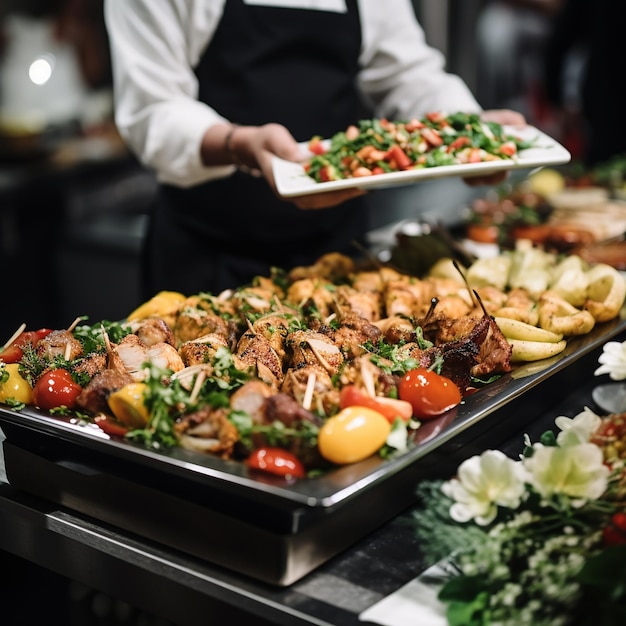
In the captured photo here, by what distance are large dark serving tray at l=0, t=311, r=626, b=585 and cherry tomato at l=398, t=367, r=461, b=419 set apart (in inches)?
0.9

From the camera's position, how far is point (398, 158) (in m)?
2.32

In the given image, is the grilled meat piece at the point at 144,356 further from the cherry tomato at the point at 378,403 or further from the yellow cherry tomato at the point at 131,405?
the cherry tomato at the point at 378,403

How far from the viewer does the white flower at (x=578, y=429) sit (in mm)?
1517

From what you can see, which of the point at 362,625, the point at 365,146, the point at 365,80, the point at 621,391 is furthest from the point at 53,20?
A: the point at 362,625

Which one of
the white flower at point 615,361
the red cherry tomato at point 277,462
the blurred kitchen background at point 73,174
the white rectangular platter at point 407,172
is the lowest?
the blurred kitchen background at point 73,174

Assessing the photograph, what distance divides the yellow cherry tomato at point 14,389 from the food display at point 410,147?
0.91 m

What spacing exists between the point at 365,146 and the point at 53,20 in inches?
165

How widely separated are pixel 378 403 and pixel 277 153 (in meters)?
0.95

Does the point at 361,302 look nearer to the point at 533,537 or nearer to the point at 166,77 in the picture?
the point at 533,537

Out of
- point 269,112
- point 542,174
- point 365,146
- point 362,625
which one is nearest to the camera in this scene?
point 362,625

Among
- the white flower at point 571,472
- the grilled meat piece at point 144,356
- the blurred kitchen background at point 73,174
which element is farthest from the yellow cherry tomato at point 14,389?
the blurred kitchen background at point 73,174

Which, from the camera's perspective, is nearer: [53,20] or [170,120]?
[170,120]

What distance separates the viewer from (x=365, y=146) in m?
2.38

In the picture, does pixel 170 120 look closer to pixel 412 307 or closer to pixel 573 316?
pixel 412 307
